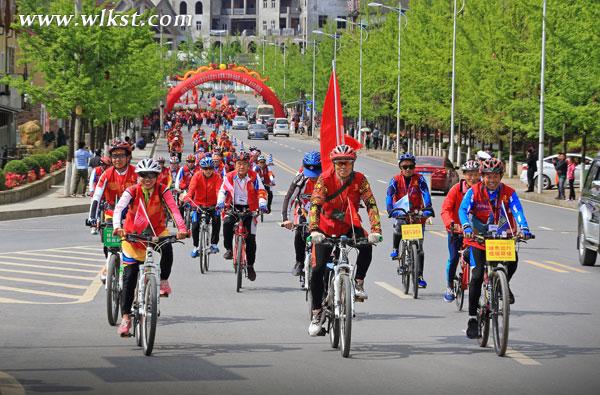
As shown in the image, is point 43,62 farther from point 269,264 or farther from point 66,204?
point 269,264

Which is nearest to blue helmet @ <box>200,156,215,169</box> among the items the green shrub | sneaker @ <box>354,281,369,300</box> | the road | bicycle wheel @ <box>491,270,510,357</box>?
the road

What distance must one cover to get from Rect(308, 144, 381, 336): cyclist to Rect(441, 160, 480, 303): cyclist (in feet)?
4.52

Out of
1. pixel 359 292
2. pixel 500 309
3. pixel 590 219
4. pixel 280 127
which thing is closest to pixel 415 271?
pixel 359 292

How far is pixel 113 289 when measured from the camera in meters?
14.5

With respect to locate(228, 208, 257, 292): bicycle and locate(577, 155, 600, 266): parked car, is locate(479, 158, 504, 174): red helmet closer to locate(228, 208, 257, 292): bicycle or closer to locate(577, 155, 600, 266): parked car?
locate(228, 208, 257, 292): bicycle

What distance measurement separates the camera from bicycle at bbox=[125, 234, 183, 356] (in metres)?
12.3

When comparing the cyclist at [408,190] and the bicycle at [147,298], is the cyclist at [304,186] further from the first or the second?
the bicycle at [147,298]

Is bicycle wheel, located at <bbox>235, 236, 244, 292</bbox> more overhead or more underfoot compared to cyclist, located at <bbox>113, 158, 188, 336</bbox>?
more underfoot

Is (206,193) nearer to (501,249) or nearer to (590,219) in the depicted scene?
(590,219)

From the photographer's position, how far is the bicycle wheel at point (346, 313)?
12164 millimetres

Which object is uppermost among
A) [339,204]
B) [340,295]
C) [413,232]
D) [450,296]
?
[339,204]

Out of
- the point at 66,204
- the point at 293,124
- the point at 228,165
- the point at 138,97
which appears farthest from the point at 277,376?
the point at 293,124

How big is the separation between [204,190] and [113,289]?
7.50m

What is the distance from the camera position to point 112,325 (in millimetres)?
14719
